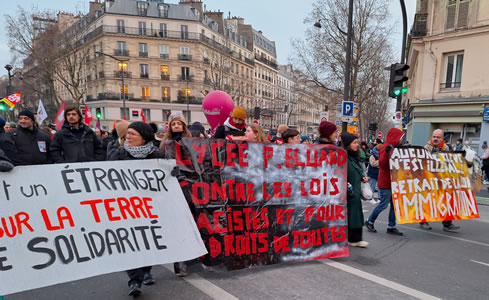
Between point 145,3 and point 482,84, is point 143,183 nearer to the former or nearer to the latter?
point 482,84

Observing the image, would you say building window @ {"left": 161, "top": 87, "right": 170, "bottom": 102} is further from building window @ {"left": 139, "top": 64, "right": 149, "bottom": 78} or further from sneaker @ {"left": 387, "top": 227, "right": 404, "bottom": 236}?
sneaker @ {"left": 387, "top": 227, "right": 404, "bottom": 236}

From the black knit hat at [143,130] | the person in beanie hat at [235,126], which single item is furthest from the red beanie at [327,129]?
the black knit hat at [143,130]

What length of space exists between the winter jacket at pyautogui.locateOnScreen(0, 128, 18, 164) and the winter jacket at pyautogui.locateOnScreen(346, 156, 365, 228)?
5016mm

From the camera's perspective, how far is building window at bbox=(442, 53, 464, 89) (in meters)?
15.3

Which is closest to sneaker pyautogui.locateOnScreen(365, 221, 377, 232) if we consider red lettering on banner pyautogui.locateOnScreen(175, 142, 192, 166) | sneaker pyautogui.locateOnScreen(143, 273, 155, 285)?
red lettering on banner pyautogui.locateOnScreen(175, 142, 192, 166)

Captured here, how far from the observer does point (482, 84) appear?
562 inches

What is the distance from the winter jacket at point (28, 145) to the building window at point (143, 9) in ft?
141

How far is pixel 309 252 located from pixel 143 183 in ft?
7.29

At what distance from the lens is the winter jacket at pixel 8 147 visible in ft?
14.3

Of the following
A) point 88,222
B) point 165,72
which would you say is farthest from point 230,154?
point 165,72

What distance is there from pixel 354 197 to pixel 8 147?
517cm

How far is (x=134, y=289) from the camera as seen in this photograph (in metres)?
2.88

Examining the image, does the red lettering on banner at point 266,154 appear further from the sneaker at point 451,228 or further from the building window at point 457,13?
the building window at point 457,13

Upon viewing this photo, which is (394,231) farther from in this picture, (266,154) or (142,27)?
(142,27)
